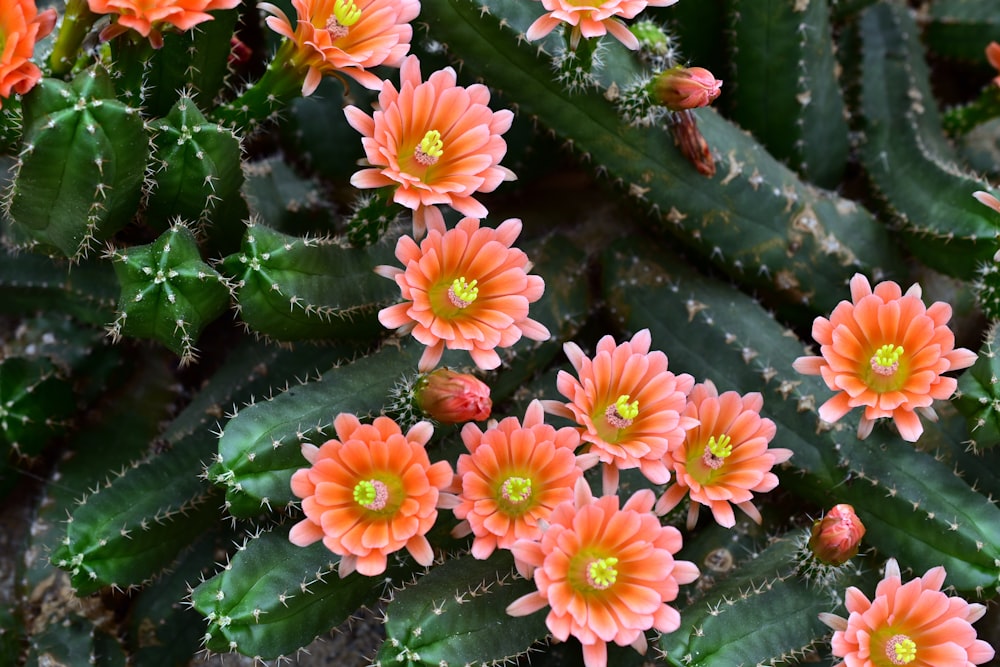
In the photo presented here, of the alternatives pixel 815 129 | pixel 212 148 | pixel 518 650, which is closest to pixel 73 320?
pixel 212 148

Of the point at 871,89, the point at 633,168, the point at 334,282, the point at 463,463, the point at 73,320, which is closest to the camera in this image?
the point at 463,463

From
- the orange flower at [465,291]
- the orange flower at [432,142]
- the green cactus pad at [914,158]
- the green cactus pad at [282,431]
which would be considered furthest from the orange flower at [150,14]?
the green cactus pad at [914,158]

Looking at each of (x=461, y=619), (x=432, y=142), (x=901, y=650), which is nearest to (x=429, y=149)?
(x=432, y=142)

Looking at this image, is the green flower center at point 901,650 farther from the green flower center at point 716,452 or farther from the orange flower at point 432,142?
the orange flower at point 432,142

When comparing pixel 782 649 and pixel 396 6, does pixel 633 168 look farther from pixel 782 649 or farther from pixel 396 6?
pixel 782 649

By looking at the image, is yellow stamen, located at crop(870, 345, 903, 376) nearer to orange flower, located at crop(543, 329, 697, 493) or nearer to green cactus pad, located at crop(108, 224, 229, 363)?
orange flower, located at crop(543, 329, 697, 493)

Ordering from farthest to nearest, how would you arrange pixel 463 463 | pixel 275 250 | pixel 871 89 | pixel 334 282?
pixel 871 89
pixel 334 282
pixel 275 250
pixel 463 463

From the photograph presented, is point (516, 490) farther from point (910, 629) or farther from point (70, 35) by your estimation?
point (70, 35)
